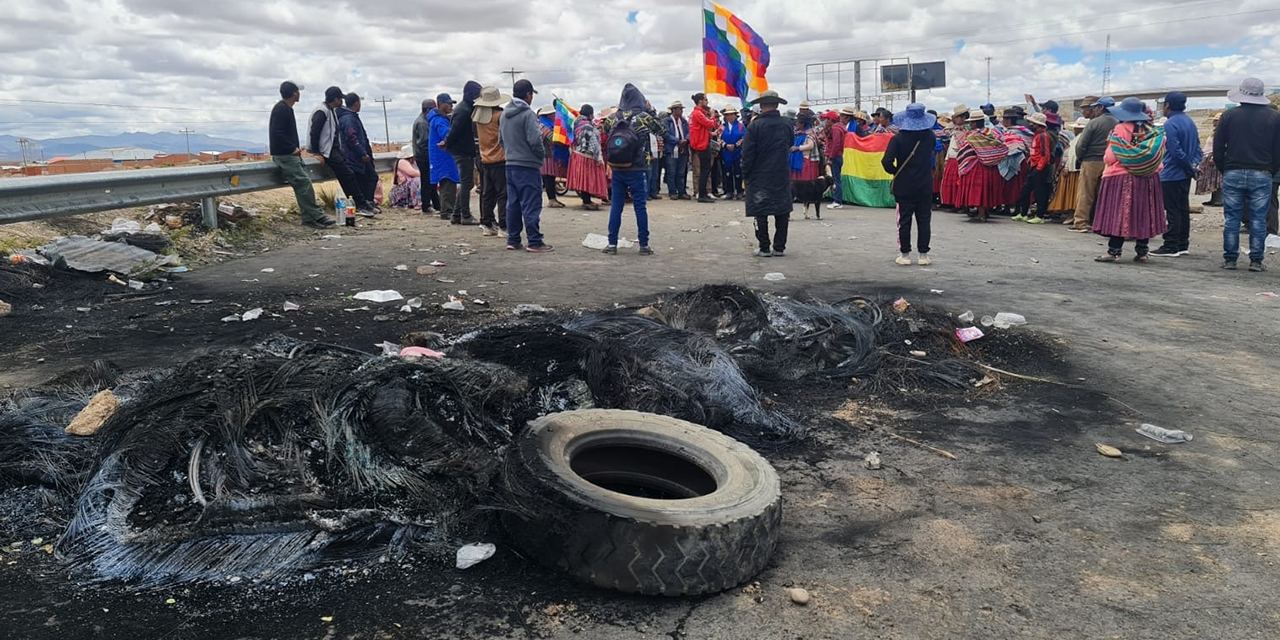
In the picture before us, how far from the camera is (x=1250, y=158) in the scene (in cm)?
876

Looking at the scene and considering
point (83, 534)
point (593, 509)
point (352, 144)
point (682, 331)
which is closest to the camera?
point (593, 509)

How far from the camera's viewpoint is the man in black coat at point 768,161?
941 cm

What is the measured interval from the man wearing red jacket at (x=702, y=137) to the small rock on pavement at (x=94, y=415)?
13807mm

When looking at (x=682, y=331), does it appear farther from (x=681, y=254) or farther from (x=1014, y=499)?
(x=681, y=254)

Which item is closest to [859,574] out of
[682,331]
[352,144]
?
[682,331]

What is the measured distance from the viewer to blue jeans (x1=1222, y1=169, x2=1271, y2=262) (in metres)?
8.80

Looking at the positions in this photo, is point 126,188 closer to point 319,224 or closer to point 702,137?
point 319,224

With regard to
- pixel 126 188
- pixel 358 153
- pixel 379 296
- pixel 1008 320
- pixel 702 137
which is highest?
pixel 702 137

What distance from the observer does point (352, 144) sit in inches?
497

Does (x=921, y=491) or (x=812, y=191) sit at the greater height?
(x=812, y=191)

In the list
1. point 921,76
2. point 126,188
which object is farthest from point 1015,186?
point 921,76

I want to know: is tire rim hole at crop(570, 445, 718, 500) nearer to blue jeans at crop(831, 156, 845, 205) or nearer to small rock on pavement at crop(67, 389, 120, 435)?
small rock on pavement at crop(67, 389, 120, 435)

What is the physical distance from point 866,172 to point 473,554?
15.3 metres

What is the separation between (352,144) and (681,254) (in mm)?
5883
